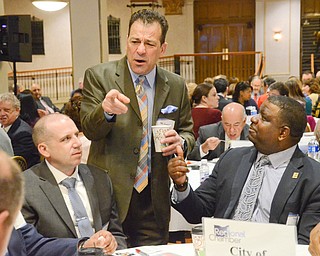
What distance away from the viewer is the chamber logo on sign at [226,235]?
1.76m

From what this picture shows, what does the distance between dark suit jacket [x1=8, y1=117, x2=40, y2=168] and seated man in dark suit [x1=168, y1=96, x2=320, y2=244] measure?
333 cm

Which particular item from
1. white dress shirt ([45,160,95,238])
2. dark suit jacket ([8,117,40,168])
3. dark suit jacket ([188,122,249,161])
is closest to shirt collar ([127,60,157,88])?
white dress shirt ([45,160,95,238])

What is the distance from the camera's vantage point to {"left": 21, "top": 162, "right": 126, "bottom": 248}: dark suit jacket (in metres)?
2.41

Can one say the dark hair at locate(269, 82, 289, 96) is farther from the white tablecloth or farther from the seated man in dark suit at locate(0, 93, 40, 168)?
the white tablecloth

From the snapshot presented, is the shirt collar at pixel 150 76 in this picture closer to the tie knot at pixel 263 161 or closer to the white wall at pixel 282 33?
the tie knot at pixel 263 161

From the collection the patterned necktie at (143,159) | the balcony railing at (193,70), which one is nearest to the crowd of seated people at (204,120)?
the patterned necktie at (143,159)

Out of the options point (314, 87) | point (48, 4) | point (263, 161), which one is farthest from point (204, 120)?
point (48, 4)

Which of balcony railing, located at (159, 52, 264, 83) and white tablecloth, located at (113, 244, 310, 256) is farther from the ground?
balcony railing, located at (159, 52, 264, 83)

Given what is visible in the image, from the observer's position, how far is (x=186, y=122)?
282 cm

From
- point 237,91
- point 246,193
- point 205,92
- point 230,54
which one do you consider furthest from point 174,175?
point 230,54

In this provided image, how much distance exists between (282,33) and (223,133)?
11.6 metres

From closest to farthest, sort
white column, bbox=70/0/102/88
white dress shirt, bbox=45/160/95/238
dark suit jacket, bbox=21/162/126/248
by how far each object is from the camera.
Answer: dark suit jacket, bbox=21/162/126/248, white dress shirt, bbox=45/160/95/238, white column, bbox=70/0/102/88

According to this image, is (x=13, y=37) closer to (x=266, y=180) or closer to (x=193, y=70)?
(x=266, y=180)

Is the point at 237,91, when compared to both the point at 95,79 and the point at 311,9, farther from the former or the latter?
the point at 311,9
